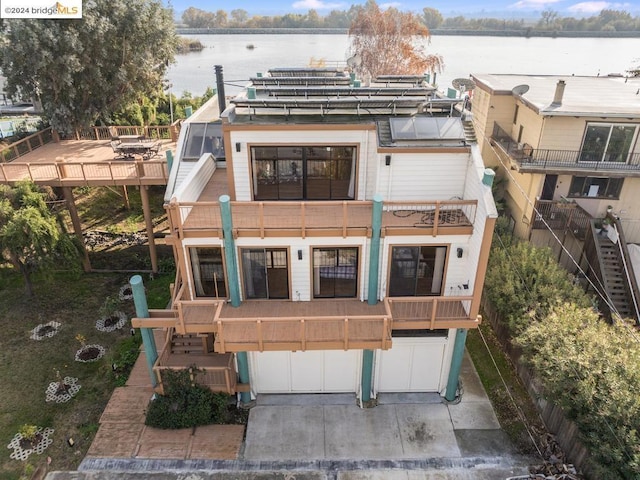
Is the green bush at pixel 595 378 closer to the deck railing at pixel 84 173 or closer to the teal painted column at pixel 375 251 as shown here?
the teal painted column at pixel 375 251

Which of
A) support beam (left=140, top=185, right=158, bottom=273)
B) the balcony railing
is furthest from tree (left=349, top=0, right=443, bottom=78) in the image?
support beam (left=140, top=185, right=158, bottom=273)

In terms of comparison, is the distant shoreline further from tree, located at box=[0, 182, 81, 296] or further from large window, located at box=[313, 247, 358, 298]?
large window, located at box=[313, 247, 358, 298]

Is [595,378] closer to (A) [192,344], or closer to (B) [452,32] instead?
(A) [192,344]

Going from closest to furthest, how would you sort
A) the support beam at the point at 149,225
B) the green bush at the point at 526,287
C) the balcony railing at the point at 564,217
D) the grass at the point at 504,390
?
the grass at the point at 504,390 < the green bush at the point at 526,287 < the balcony railing at the point at 564,217 < the support beam at the point at 149,225

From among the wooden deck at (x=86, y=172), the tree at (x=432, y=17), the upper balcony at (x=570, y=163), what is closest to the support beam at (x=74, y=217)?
the wooden deck at (x=86, y=172)

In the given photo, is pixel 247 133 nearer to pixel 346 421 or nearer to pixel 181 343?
pixel 181 343

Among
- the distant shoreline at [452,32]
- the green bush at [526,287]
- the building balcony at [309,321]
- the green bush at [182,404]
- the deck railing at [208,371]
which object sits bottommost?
the green bush at [182,404]

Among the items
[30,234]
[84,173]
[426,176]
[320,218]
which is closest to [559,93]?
[426,176]
